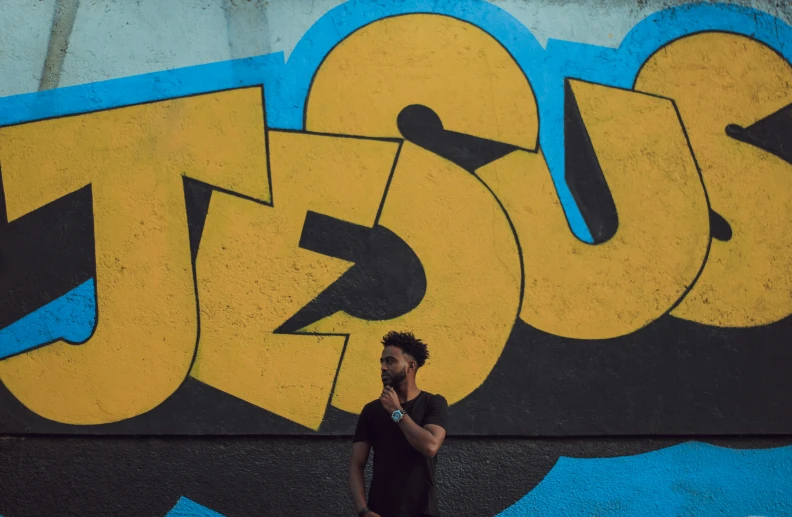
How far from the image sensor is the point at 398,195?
5.44 m

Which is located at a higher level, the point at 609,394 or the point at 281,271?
the point at 281,271

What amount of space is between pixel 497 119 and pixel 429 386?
1.80m

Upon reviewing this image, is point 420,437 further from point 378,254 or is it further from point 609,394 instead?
point 609,394

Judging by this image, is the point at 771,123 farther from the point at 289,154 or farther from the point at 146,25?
the point at 146,25

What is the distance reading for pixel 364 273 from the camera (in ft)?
17.6

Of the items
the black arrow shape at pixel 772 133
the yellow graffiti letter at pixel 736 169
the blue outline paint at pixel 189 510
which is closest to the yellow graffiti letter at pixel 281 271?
the blue outline paint at pixel 189 510

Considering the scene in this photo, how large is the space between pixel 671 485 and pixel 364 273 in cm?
236

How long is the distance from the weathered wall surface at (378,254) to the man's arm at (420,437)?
5.60ft

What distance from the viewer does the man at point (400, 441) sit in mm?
3561

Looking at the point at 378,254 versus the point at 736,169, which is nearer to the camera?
the point at 378,254

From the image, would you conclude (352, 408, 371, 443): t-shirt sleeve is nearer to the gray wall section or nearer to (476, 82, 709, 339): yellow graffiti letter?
(476, 82, 709, 339): yellow graffiti letter

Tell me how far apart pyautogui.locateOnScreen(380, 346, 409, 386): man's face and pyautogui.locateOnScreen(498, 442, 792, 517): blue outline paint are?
1.90 m

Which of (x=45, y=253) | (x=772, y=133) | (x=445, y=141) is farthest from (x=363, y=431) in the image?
(x=772, y=133)

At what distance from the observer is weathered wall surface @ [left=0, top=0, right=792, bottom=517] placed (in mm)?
A: 5195
